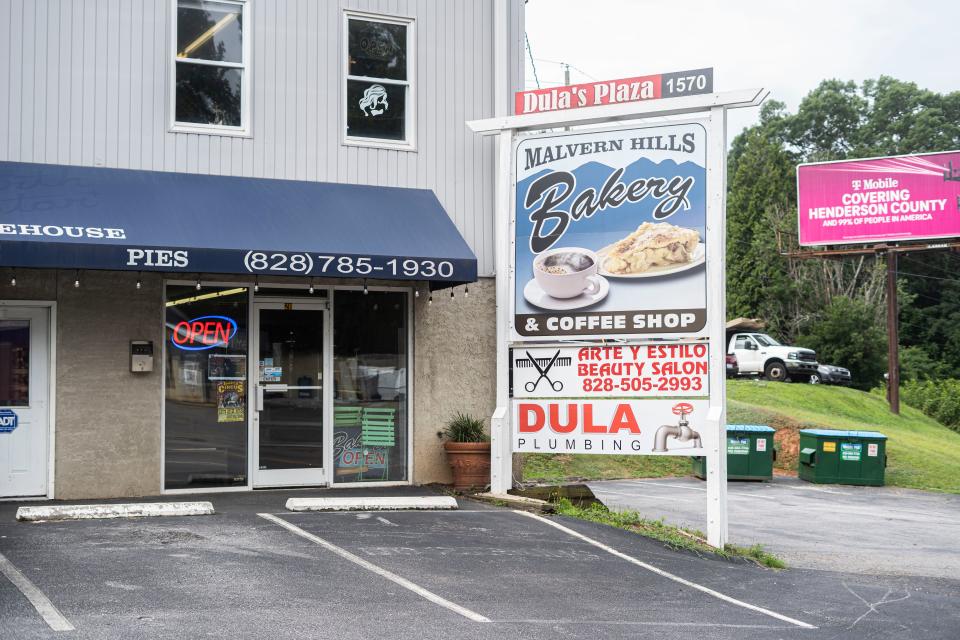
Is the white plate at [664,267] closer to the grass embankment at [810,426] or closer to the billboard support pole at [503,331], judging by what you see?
the billboard support pole at [503,331]

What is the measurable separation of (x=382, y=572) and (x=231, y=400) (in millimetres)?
4657

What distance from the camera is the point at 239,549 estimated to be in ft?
29.8

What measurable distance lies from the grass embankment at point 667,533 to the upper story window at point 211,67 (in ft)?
19.9

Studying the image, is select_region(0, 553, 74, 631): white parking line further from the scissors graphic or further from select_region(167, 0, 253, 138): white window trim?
the scissors graphic

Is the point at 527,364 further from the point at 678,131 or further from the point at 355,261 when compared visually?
the point at 678,131

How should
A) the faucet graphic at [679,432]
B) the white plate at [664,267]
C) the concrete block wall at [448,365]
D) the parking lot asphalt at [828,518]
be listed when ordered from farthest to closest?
the concrete block wall at [448,365] → the parking lot asphalt at [828,518] → the white plate at [664,267] → the faucet graphic at [679,432]

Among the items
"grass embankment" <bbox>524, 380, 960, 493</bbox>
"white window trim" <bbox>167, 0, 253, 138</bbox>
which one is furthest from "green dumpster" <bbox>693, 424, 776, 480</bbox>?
"white window trim" <bbox>167, 0, 253, 138</bbox>

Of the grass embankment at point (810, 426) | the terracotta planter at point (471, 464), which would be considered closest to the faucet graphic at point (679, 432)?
the terracotta planter at point (471, 464)

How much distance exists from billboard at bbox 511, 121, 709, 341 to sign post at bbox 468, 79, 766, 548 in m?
0.02

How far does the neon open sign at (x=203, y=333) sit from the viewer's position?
12.4m

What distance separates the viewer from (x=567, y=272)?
12.1m

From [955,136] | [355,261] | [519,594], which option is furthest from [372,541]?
[955,136]

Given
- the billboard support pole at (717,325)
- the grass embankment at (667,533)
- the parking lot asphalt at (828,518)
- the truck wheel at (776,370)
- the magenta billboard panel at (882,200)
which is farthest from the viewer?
the truck wheel at (776,370)

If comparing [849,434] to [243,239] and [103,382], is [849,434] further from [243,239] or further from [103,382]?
[103,382]
